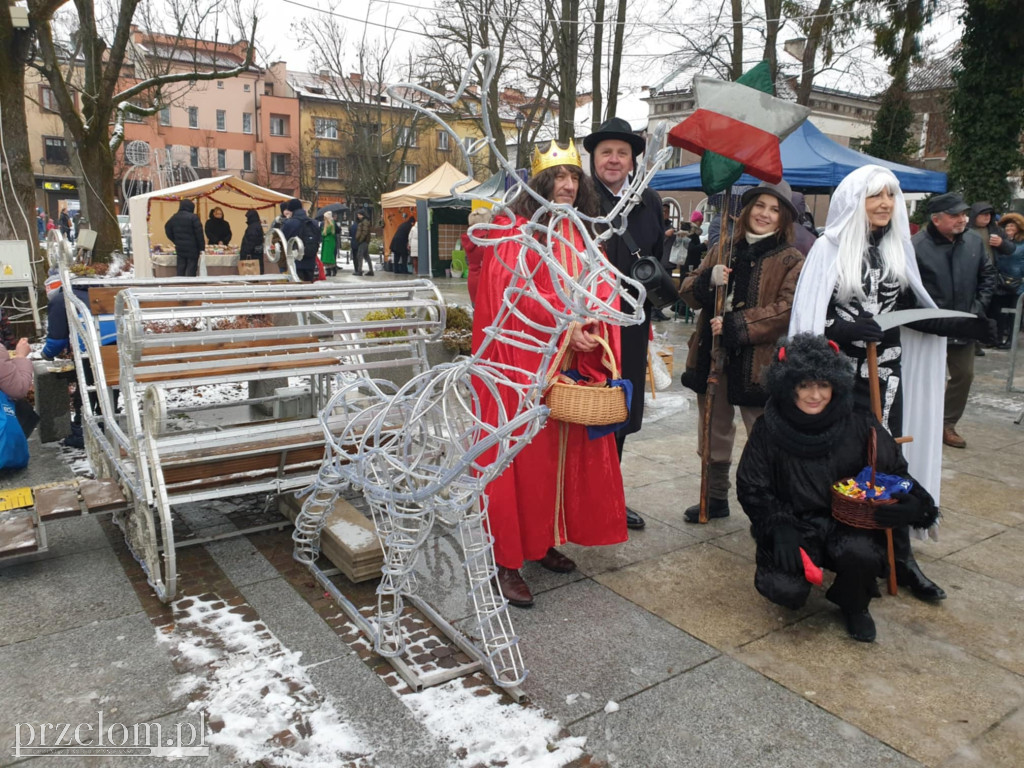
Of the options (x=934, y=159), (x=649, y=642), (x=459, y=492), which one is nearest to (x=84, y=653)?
(x=459, y=492)

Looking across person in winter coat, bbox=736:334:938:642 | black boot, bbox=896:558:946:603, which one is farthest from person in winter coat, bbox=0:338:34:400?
black boot, bbox=896:558:946:603

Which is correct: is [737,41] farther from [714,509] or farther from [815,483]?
[815,483]

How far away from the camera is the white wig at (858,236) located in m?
3.46

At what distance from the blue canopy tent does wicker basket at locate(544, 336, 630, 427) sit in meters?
7.14

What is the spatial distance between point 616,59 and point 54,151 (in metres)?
47.1

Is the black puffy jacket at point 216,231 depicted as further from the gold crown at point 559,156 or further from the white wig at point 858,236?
the white wig at point 858,236

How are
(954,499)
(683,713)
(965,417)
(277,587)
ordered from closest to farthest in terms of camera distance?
(683,713) < (277,587) < (954,499) < (965,417)

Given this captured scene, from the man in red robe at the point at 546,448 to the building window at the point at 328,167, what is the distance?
171 ft

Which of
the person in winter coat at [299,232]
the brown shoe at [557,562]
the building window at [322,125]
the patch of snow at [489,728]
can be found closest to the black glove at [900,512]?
the brown shoe at [557,562]

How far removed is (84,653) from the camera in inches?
115

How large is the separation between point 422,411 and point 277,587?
1.47 meters

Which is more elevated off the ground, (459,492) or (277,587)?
(459,492)

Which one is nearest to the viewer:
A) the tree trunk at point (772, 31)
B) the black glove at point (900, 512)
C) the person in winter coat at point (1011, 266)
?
the black glove at point (900, 512)

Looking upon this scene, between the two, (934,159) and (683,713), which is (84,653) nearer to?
(683,713)
